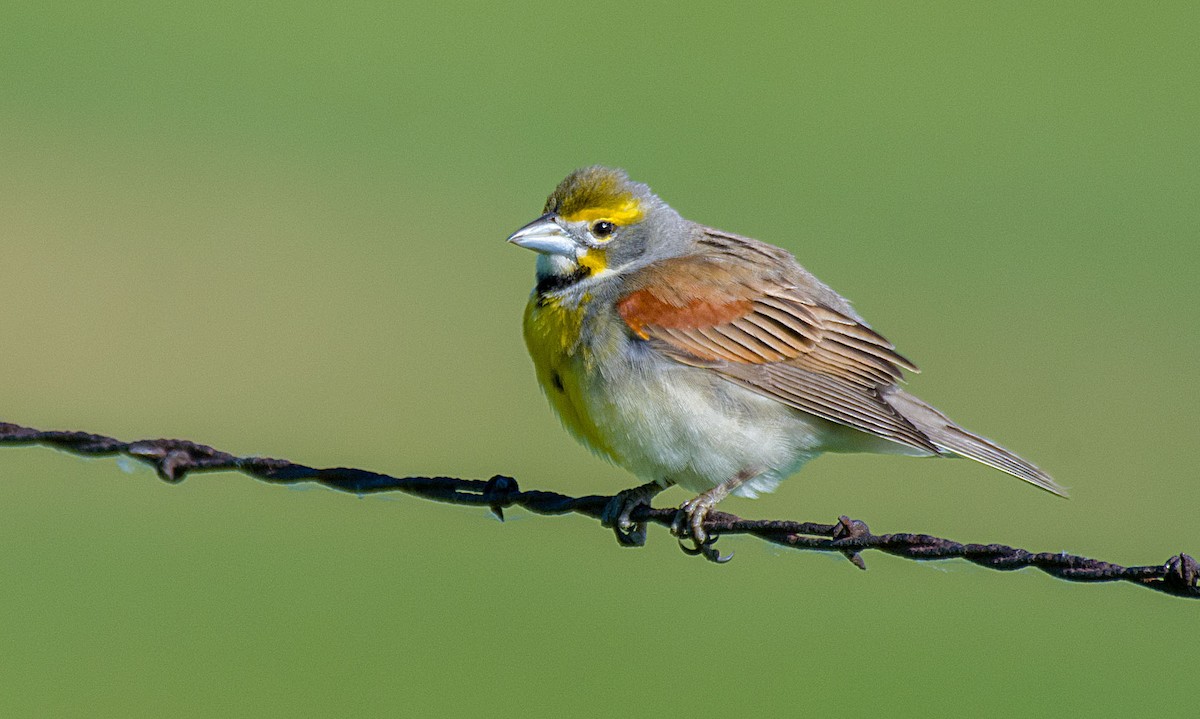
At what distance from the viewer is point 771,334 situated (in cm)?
675

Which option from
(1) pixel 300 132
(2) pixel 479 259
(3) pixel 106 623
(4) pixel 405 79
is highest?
(4) pixel 405 79

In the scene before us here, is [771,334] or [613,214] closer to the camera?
[771,334]

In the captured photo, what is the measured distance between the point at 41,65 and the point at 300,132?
3896 millimetres

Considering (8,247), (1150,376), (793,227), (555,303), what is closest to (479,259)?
(793,227)

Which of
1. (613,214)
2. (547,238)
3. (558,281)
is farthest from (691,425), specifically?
(613,214)

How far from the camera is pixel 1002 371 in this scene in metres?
16.6

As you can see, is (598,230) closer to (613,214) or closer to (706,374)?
(613,214)

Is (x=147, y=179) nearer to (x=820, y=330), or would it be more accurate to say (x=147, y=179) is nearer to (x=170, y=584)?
(x=170, y=584)

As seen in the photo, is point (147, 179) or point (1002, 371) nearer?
point (1002, 371)

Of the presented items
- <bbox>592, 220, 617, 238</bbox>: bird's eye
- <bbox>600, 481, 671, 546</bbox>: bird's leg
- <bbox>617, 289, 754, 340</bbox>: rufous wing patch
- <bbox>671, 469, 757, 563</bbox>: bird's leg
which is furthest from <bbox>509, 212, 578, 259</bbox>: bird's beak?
<bbox>671, 469, 757, 563</bbox>: bird's leg

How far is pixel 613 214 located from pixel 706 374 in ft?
3.52

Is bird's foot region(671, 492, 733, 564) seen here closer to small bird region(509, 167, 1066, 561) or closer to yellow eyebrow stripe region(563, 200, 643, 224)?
small bird region(509, 167, 1066, 561)

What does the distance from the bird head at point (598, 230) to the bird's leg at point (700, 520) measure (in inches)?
46.0

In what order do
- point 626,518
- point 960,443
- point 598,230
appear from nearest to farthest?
point 626,518 → point 960,443 → point 598,230
